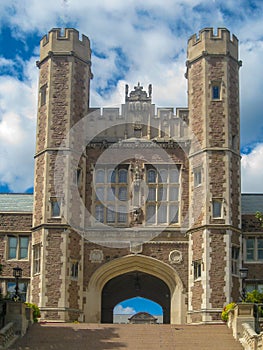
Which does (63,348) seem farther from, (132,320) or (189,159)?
(132,320)

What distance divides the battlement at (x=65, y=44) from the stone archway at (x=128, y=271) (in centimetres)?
989

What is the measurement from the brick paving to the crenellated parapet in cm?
1346

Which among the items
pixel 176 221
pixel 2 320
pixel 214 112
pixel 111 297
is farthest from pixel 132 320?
pixel 2 320

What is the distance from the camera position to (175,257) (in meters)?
36.0

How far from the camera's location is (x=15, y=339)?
2780 centimetres

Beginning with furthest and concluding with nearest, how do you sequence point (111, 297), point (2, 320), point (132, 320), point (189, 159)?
point (132, 320) → point (111, 297) → point (189, 159) → point (2, 320)

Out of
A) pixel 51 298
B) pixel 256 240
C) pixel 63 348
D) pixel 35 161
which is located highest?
pixel 35 161

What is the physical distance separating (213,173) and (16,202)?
10444 millimetres

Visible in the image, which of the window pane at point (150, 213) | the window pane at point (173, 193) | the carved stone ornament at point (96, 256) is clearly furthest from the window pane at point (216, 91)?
the carved stone ornament at point (96, 256)

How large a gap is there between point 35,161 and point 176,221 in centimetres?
714

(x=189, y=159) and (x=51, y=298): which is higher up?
(x=189, y=159)

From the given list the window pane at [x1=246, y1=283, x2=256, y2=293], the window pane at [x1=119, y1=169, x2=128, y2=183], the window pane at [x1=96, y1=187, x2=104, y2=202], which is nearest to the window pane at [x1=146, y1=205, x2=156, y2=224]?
the window pane at [x1=119, y1=169, x2=128, y2=183]

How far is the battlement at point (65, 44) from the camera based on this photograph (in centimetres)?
3762

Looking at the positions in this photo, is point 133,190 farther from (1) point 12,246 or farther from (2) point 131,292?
(2) point 131,292
